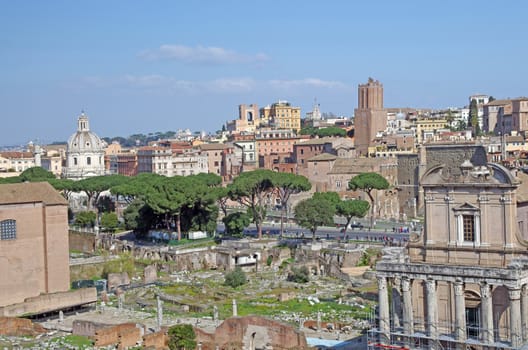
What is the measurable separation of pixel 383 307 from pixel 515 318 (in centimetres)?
487

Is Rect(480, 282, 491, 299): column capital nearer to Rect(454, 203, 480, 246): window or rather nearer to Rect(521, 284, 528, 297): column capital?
Rect(521, 284, 528, 297): column capital

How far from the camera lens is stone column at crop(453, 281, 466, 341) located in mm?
29125

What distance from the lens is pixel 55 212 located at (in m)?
49.8

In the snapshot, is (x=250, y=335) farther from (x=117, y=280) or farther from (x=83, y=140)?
(x=83, y=140)

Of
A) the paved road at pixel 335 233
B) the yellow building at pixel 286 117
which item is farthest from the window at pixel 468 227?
the yellow building at pixel 286 117

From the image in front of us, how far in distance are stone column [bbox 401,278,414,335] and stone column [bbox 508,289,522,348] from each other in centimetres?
374

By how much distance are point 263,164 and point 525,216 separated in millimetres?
80581

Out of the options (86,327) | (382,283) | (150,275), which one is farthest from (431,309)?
(150,275)

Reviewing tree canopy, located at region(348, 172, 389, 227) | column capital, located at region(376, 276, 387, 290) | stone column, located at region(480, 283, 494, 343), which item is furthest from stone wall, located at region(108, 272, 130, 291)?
stone column, located at region(480, 283, 494, 343)

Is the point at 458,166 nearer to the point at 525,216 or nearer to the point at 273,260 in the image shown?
the point at 525,216

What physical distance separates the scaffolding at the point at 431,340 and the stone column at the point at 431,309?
8.6 inches

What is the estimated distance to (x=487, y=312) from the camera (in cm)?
2869

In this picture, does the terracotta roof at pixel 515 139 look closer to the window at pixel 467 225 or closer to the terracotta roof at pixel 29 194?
→ the terracotta roof at pixel 29 194

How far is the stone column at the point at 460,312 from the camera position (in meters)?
29.1
